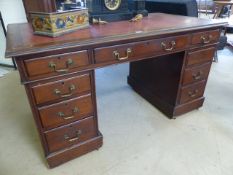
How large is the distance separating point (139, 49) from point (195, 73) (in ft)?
2.18

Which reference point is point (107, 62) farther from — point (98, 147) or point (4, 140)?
point (4, 140)

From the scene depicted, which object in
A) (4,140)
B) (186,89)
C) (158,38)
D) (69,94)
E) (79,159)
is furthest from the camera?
(186,89)

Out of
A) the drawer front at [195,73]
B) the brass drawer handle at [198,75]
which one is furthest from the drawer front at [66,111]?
the brass drawer handle at [198,75]

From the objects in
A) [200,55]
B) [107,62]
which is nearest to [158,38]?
[107,62]

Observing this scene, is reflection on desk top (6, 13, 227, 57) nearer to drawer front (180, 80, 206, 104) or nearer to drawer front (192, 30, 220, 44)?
drawer front (192, 30, 220, 44)

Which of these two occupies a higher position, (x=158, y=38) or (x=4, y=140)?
(x=158, y=38)

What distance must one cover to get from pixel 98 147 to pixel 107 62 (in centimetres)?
67

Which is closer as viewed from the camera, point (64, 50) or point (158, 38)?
point (64, 50)

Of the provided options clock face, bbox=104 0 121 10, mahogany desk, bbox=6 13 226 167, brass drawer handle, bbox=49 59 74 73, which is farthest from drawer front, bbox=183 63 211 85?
brass drawer handle, bbox=49 59 74 73

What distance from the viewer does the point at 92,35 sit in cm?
106

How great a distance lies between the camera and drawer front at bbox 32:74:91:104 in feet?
3.22

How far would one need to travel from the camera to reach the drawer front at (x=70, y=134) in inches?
45.9

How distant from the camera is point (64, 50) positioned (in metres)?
0.94

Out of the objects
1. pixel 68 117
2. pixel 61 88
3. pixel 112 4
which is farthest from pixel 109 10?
pixel 68 117
